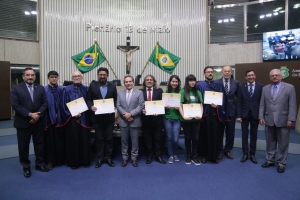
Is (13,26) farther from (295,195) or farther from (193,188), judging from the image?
(295,195)

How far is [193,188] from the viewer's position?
9.02 ft

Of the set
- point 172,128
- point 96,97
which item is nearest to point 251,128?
point 172,128

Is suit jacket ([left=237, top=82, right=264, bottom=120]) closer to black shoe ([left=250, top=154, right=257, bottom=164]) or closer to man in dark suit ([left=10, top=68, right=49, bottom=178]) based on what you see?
black shoe ([left=250, top=154, right=257, bottom=164])

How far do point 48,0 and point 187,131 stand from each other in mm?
8489

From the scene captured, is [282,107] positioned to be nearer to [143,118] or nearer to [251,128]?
[251,128]

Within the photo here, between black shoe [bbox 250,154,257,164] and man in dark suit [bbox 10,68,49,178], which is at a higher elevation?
man in dark suit [bbox 10,68,49,178]

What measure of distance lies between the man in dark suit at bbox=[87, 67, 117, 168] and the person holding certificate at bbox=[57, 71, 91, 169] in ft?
0.53

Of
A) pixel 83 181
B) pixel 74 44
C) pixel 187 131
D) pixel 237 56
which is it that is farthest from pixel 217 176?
pixel 74 44

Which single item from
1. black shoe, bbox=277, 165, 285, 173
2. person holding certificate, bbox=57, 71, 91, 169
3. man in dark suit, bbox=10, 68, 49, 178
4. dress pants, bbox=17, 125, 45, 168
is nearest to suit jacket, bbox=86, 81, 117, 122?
person holding certificate, bbox=57, 71, 91, 169

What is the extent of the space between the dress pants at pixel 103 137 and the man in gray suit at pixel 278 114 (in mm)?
2482

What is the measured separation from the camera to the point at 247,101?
3.63 metres

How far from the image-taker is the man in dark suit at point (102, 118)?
3438 mm

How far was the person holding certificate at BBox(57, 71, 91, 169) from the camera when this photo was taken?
11.2ft

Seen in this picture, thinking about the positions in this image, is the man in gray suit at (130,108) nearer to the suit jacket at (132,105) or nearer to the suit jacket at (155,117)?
the suit jacket at (132,105)
